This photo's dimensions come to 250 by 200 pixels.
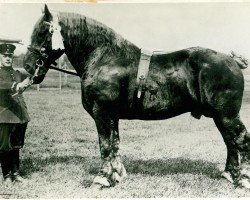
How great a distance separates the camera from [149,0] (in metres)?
4.11

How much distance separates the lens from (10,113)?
3471 millimetres

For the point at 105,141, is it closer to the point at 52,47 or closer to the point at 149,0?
the point at 52,47

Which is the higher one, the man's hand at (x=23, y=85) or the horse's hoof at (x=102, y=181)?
the man's hand at (x=23, y=85)

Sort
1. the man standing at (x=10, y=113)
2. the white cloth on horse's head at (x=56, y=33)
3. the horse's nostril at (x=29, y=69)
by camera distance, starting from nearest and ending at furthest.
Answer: the white cloth on horse's head at (x=56, y=33)
the horse's nostril at (x=29, y=69)
the man standing at (x=10, y=113)

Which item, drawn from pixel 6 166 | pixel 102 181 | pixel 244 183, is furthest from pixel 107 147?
pixel 244 183

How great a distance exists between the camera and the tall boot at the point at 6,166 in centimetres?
352

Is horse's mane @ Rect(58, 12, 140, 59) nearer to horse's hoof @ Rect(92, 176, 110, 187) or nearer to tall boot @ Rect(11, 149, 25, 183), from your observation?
horse's hoof @ Rect(92, 176, 110, 187)

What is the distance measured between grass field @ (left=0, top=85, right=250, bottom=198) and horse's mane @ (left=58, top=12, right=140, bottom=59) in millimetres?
1110

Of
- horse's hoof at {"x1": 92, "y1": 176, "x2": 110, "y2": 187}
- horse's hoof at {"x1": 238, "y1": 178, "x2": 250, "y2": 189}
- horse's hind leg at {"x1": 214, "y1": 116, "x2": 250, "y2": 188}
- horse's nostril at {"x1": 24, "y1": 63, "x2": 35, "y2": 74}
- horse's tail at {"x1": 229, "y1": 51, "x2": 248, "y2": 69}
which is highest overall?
horse's tail at {"x1": 229, "y1": 51, "x2": 248, "y2": 69}

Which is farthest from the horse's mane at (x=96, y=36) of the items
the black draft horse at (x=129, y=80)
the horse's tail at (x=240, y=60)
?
the horse's tail at (x=240, y=60)

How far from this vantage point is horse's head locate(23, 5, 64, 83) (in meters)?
3.24

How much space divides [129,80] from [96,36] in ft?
1.83

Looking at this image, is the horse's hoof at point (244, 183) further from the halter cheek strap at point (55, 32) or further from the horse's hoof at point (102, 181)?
the halter cheek strap at point (55, 32)

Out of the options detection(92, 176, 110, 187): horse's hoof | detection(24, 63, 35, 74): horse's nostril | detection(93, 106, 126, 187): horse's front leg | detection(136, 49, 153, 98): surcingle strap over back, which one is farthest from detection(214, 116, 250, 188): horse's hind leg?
detection(24, 63, 35, 74): horse's nostril
